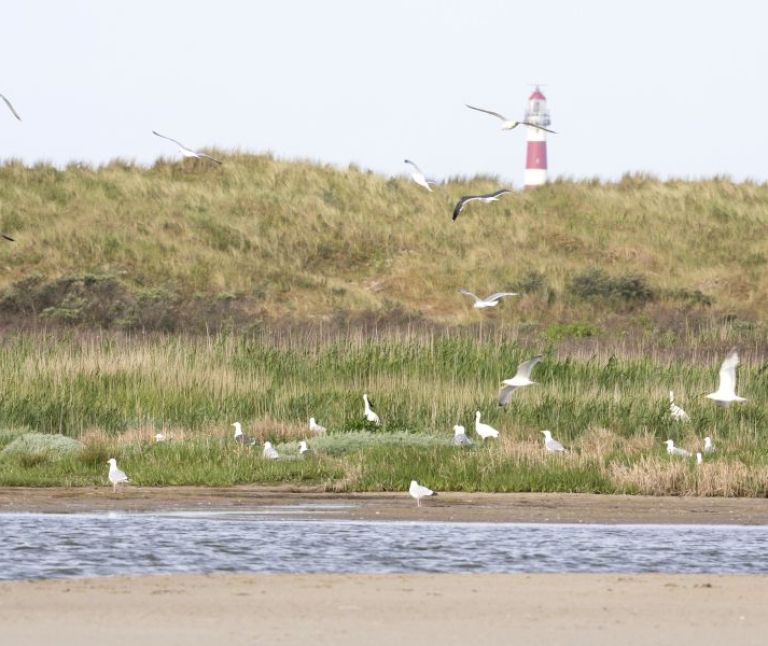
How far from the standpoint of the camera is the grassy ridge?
18.0 metres

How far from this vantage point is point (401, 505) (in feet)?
54.9

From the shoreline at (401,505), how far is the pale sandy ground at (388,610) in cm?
422

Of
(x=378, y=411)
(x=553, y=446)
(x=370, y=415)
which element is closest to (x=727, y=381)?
(x=553, y=446)

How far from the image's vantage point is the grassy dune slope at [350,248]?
43.2m

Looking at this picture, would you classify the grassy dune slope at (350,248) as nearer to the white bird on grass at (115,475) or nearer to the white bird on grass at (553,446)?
the white bird on grass at (553,446)

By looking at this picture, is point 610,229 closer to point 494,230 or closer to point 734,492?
point 494,230

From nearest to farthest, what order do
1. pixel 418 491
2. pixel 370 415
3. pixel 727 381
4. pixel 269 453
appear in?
pixel 418 491 → pixel 269 453 → pixel 727 381 → pixel 370 415

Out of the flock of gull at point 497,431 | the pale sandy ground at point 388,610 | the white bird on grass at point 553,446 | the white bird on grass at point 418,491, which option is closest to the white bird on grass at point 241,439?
the flock of gull at point 497,431

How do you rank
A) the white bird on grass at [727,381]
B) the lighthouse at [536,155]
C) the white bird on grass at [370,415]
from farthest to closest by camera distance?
the lighthouse at [536,155], the white bird on grass at [370,415], the white bird on grass at [727,381]

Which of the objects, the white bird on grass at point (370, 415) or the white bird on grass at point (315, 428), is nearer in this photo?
the white bird on grass at point (315, 428)

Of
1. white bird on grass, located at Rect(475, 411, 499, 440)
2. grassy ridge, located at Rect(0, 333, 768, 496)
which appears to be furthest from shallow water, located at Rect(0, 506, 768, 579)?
white bird on grass, located at Rect(475, 411, 499, 440)

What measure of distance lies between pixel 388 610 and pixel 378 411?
1201 centimetres

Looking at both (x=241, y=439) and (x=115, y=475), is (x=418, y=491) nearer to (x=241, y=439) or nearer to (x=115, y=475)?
(x=115, y=475)

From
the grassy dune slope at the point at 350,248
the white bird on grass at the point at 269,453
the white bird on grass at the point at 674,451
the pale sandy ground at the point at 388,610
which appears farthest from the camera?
the grassy dune slope at the point at 350,248
